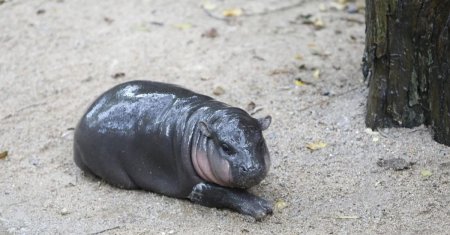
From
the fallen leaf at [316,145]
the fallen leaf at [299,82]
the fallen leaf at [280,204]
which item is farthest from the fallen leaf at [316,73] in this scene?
the fallen leaf at [280,204]

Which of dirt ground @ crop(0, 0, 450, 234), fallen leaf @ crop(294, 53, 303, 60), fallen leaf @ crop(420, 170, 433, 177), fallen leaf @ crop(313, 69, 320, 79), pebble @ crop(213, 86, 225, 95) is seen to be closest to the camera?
Answer: dirt ground @ crop(0, 0, 450, 234)

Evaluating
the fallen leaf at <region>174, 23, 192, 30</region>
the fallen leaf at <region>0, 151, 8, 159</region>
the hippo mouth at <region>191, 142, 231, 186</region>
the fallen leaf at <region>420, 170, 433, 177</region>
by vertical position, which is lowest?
the fallen leaf at <region>0, 151, 8, 159</region>

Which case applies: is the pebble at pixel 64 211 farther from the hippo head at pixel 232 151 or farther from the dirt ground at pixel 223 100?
the hippo head at pixel 232 151

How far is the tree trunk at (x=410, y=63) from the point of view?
5102 millimetres

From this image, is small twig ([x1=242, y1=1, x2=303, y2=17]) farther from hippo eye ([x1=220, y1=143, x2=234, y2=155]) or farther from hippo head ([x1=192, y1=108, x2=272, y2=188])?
hippo eye ([x1=220, y1=143, x2=234, y2=155])

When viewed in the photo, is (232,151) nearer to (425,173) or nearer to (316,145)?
(316,145)

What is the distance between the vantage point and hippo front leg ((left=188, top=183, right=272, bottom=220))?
4.73m

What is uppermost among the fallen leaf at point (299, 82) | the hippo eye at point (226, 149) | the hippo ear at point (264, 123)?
the hippo ear at point (264, 123)

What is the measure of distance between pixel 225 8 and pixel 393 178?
3723 mm

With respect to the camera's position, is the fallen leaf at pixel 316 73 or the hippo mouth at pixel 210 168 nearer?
the hippo mouth at pixel 210 168

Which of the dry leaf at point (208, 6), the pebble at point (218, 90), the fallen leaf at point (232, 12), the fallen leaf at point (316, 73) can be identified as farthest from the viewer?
the dry leaf at point (208, 6)

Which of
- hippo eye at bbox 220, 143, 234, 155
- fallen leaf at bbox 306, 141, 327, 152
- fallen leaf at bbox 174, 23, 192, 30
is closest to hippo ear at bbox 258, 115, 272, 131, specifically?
hippo eye at bbox 220, 143, 234, 155

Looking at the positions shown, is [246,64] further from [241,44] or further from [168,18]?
[168,18]

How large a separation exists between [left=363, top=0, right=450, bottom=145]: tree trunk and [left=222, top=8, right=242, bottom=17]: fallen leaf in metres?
2.74
